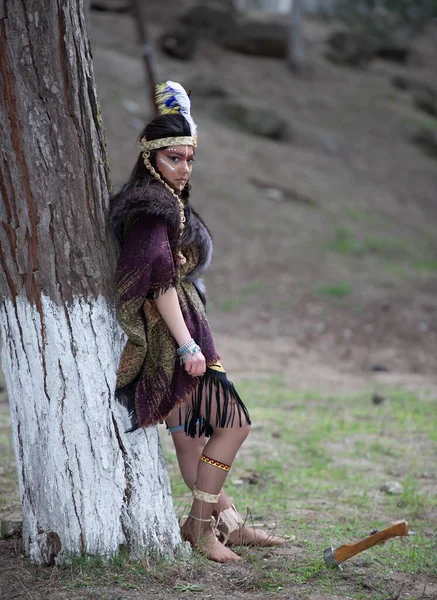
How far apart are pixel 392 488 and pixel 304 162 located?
557 inches

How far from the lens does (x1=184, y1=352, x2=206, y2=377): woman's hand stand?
2.91 meters

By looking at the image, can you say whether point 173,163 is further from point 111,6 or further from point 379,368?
point 111,6

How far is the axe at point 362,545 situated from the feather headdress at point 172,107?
1832 millimetres

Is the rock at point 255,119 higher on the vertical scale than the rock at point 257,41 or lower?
lower

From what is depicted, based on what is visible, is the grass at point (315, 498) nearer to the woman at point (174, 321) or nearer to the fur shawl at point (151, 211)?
the woman at point (174, 321)

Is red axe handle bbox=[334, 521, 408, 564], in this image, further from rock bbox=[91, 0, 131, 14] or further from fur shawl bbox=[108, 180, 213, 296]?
rock bbox=[91, 0, 131, 14]

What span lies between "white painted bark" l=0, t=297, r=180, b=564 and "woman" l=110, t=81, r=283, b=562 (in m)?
0.10

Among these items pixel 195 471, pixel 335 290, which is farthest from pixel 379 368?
pixel 195 471

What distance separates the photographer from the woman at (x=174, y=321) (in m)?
2.90

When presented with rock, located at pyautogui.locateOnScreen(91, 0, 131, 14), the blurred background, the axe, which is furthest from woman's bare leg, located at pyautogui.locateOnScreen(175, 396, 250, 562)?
rock, located at pyautogui.locateOnScreen(91, 0, 131, 14)

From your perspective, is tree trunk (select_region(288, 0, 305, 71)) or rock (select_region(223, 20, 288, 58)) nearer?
tree trunk (select_region(288, 0, 305, 71))

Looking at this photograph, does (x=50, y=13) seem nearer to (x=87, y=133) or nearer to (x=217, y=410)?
(x=87, y=133)

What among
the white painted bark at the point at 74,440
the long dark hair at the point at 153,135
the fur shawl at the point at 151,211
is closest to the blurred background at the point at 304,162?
the long dark hair at the point at 153,135

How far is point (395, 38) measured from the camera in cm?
3038
